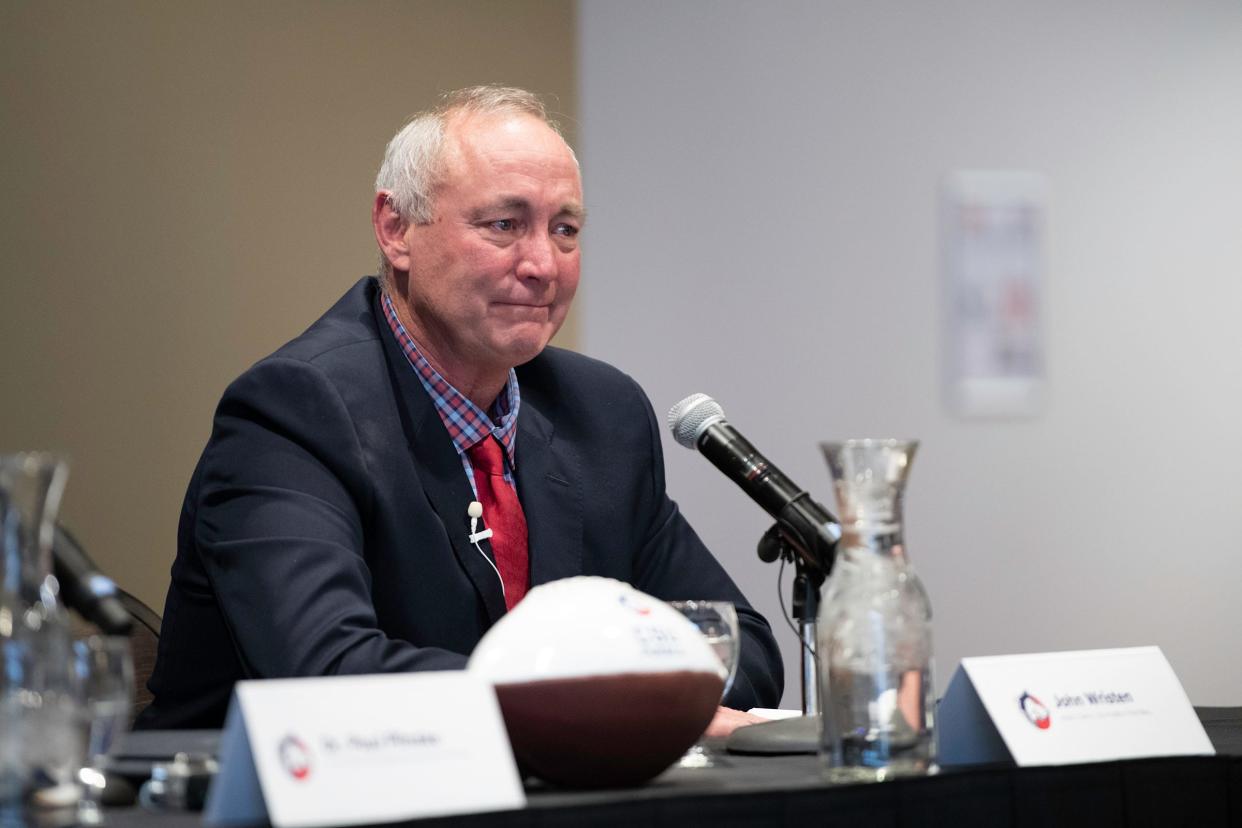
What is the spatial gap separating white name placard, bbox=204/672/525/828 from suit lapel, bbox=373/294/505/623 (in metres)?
0.99

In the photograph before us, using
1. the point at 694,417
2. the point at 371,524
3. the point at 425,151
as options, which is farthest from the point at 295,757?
the point at 425,151

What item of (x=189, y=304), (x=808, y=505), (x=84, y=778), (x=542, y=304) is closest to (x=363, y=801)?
(x=84, y=778)

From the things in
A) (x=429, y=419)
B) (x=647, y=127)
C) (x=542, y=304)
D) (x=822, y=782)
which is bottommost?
(x=822, y=782)

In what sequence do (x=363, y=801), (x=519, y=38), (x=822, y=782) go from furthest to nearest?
(x=519, y=38)
(x=822, y=782)
(x=363, y=801)

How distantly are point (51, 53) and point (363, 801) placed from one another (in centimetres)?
254

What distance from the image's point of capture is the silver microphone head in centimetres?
172

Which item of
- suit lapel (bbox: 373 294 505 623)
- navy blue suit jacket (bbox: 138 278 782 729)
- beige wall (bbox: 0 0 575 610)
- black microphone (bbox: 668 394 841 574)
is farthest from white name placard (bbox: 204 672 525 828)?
beige wall (bbox: 0 0 575 610)

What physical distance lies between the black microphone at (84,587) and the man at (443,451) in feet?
1.97

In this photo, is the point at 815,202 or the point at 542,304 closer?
the point at 542,304

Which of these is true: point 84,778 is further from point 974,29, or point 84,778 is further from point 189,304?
point 974,29

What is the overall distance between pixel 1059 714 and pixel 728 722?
407mm

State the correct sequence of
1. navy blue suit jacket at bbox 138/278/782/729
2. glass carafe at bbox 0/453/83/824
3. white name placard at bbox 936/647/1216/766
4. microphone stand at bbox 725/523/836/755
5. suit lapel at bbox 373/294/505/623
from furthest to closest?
suit lapel at bbox 373/294/505/623
navy blue suit jacket at bbox 138/278/782/729
microphone stand at bbox 725/523/836/755
white name placard at bbox 936/647/1216/766
glass carafe at bbox 0/453/83/824

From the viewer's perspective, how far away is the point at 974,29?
386 centimetres

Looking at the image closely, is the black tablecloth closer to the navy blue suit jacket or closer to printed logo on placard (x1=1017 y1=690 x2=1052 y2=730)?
printed logo on placard (x1=1017 y1=690 x2=1052 y2=730)
